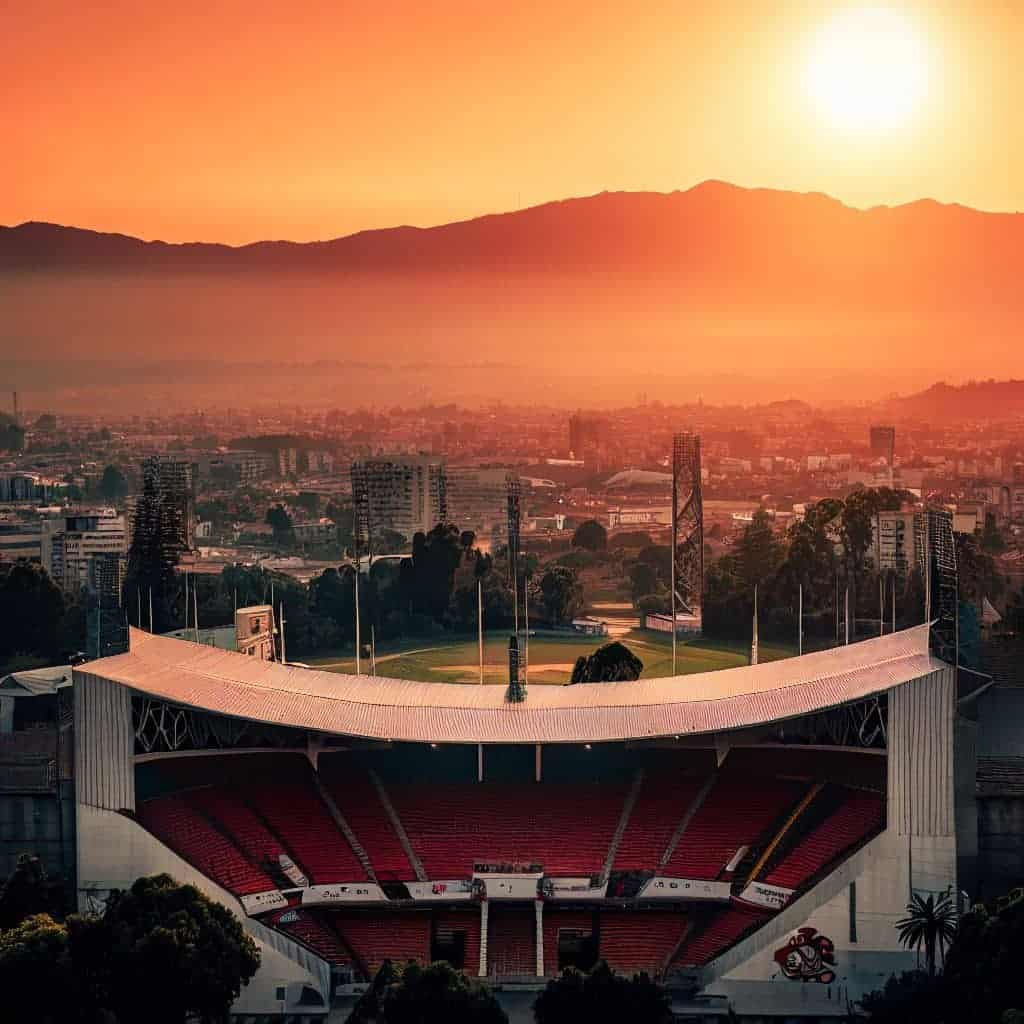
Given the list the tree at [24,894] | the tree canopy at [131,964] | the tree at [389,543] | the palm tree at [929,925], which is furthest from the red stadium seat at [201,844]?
the tree at [389,543]

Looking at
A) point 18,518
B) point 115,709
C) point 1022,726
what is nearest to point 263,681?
point 115,709

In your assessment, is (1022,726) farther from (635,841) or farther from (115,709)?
(115,709)

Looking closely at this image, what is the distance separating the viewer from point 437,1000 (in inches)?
1483

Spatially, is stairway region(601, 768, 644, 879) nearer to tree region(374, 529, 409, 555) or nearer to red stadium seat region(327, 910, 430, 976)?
red stadium seat region(327, 910, 430, 976)

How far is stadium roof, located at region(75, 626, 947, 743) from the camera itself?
46428mm

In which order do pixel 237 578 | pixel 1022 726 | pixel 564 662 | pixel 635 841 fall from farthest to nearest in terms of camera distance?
pixel 237 578 → pixel 564 662 → pixel 1022 726 → pixel 635 841

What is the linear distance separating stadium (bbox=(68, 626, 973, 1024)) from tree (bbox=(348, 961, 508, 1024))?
4502 millimetres

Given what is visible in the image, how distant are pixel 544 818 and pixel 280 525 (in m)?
140

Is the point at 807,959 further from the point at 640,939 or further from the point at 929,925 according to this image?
the point at 640,939

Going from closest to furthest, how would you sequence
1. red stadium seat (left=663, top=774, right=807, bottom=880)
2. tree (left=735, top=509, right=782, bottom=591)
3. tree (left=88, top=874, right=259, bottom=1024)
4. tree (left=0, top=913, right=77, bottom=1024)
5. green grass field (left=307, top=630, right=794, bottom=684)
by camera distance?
tree (left=0, top=913, right=77, bottom=1024)
tree (left=88, top=874, right=259, bottom=1024)
red stadium seat (left=663, top=774, right=807, bottom=880)
green grass field (left=307, top=630, right=794, bottom=684)
tree (left=735, top=509, right=782, bottom=591)

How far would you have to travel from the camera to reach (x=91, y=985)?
39.4 meters

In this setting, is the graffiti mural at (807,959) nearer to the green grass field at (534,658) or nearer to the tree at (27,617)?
the green grass field at (534,658)

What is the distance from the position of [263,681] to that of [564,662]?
4973 cm

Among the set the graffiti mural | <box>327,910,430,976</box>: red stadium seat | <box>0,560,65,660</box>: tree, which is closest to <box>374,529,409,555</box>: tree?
<box>0,560,65,660</box>: tree
